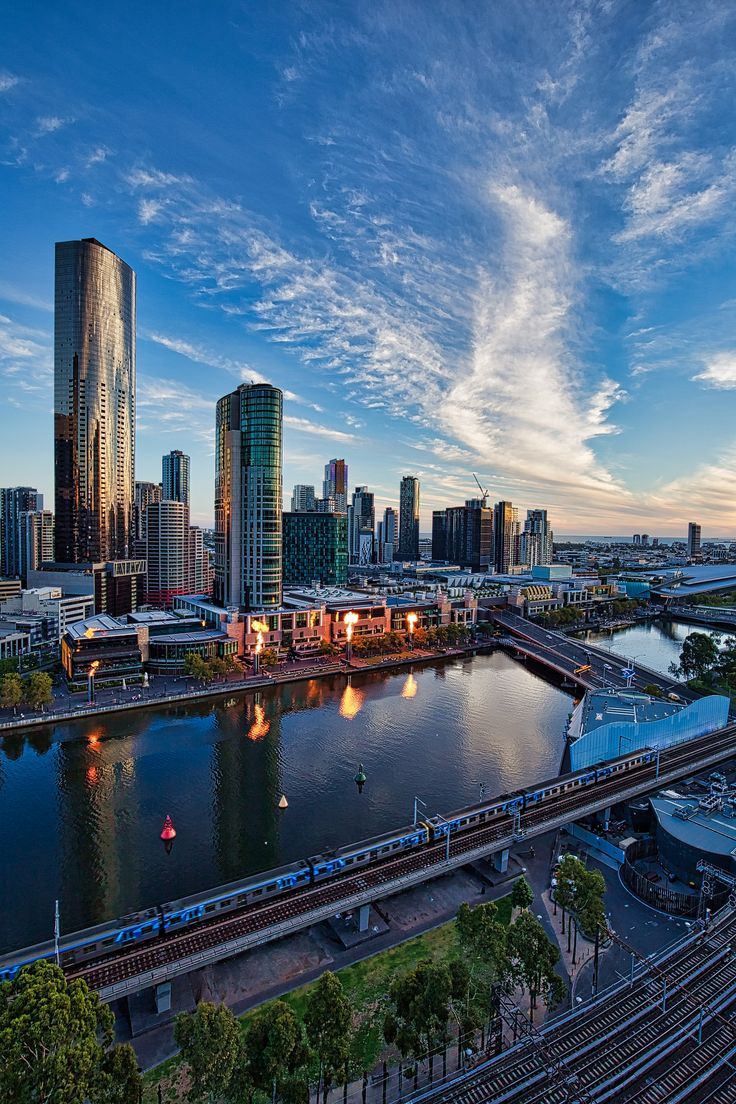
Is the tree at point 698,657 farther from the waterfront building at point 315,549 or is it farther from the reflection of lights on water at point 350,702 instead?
the waterfront building at point 315,549

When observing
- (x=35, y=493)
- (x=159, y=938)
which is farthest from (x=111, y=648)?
(x=35, y=493)

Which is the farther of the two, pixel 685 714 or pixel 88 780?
pixel 685 714

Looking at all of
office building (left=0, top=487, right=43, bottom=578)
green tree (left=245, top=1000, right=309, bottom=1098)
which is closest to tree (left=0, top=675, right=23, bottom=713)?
green tree (left=245, top=1000, right=309, bottom=1098)

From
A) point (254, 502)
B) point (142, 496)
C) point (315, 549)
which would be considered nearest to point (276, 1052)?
point (254, 502)

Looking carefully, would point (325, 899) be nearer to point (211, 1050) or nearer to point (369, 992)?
point (369, 992)

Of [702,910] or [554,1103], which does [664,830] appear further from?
[554,1103]

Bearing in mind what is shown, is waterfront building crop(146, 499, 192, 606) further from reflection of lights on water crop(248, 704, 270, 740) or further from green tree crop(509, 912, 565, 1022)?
green tree crop(509, 912, 565, 1022)

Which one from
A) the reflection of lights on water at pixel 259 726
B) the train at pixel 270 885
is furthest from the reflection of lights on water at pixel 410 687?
the train at pixel 270 885
